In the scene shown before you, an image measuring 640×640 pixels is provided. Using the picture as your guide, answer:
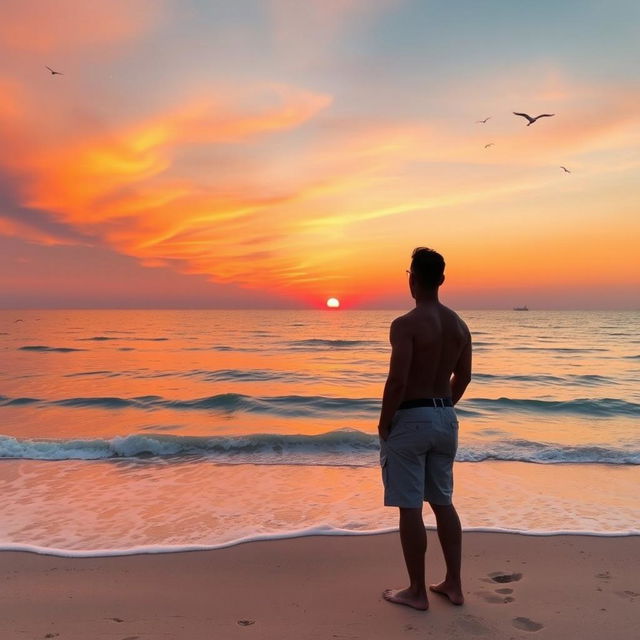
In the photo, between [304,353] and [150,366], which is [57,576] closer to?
[150,366]

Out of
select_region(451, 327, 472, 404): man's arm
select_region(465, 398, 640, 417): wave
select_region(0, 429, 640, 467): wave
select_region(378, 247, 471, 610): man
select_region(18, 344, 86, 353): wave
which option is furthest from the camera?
select_region(18, 344, 86, 353): wave

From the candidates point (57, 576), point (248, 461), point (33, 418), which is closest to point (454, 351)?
point (57, 576)

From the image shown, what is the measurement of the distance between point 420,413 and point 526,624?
4.61ft

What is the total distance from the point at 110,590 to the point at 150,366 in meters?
19.4

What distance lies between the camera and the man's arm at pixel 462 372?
357 cm

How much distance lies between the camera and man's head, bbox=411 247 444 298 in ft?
11.1

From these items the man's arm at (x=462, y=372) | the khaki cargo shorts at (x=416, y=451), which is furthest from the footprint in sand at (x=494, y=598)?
the man's arm at (x=462, y=372)

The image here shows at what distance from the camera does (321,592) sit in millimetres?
3844

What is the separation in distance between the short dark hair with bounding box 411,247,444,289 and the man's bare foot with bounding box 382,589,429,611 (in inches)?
76.6

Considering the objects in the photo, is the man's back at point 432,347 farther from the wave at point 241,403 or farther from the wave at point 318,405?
the wave at point 241,403

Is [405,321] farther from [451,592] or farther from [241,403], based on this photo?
[241,403]

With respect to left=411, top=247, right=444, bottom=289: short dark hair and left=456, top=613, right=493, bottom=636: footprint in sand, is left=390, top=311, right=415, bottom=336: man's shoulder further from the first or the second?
left=456, top=613, right=493, bottom=636: footprint in sand

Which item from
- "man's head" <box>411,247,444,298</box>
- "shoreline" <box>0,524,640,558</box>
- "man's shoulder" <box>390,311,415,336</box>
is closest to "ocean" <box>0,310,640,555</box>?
"shoreline" <box>0,524,640,558</box>

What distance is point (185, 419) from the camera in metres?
12.5
